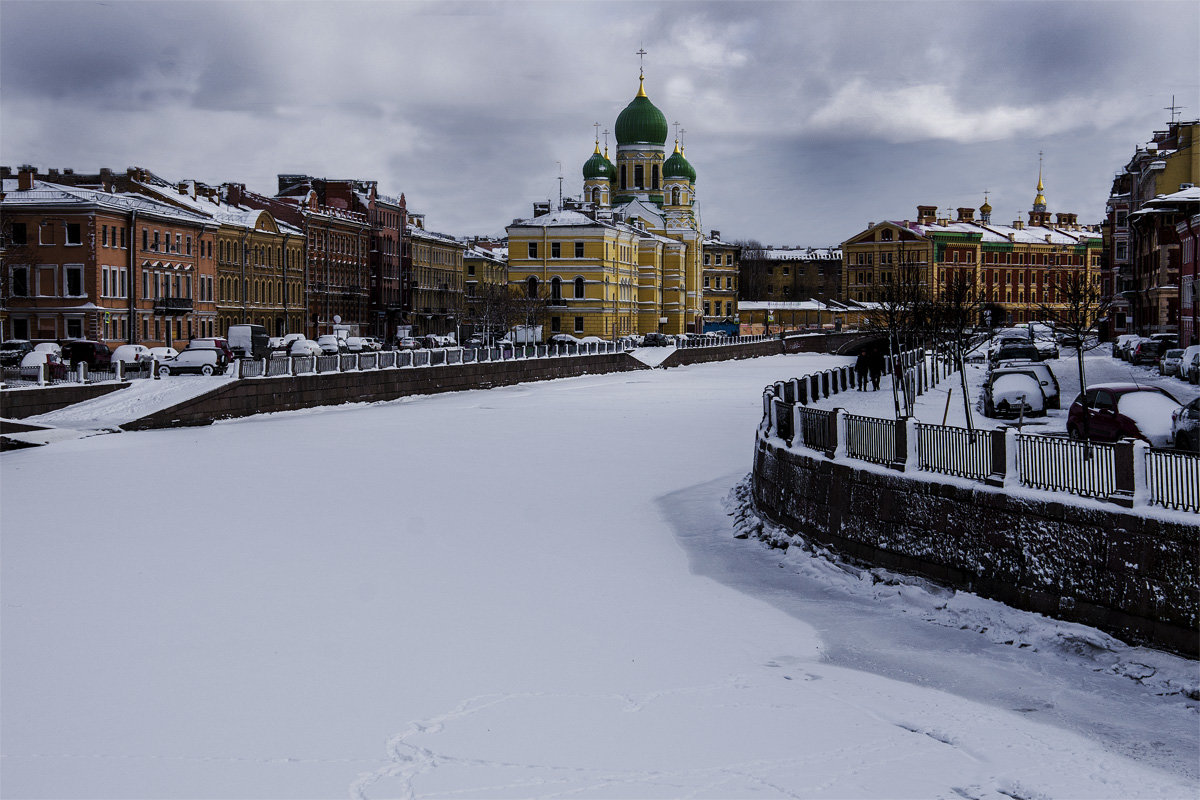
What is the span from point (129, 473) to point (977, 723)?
21.7 meters

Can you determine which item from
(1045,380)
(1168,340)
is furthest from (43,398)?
(1168,340)

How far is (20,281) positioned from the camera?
60.7m

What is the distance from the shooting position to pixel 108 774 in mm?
11133

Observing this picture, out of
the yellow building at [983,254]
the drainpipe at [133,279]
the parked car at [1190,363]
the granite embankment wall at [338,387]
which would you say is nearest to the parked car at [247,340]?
the drainpipe at [133,279]

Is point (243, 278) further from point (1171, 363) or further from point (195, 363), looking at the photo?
point (1171, 363)

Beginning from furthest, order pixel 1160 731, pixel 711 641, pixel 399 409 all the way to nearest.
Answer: pixel 399 409 < pixel 711 641 < pixel 1160 731

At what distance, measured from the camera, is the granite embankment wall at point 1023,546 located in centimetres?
1372

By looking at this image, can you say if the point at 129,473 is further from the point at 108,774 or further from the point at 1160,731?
the point at 1160,731

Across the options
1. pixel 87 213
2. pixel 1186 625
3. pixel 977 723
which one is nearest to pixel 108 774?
pixel 977 723

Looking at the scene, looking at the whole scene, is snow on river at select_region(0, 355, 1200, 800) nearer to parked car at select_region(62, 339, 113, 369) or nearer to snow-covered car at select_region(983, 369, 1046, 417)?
snow-covered car at select_region(983, 369, 1046, 417)

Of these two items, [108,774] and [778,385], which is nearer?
[108,774]

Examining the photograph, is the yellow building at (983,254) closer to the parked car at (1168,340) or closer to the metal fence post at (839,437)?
the parked car at (1168,340)

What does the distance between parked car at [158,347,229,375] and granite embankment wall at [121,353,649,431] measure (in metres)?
2.52

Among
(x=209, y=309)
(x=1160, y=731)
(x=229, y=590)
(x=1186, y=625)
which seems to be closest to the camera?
(x=1160, y=731)
